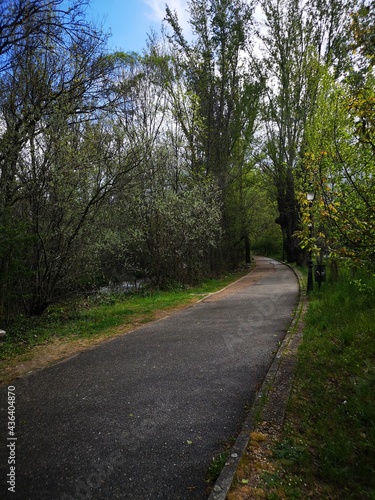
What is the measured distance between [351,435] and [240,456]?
1.11m

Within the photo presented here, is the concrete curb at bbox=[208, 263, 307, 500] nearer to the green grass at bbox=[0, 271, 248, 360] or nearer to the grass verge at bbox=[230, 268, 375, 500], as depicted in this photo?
the grass verge at bbox=[230, 268, 375, 500]

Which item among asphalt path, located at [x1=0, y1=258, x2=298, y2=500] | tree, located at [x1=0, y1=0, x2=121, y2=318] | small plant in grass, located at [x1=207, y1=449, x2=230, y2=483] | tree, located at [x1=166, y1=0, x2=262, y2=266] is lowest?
asphalt path, located at [x1=0, y1=258, x2=298, y2=500]

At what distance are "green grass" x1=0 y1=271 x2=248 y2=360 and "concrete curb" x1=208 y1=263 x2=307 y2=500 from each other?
379 cm

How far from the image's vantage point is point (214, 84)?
18.5 meters

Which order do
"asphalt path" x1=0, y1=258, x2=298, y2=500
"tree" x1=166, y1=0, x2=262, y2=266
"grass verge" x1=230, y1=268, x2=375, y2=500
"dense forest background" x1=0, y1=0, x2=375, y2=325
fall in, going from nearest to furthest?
"grass verge" x1=230, y1=268, x2=375, y2=500 < "asphalt path" x1=0, y1=258, x2=298, y2=500 < "dense forest background" x1=0, y1=0, x2=375, y2=325 < "tree" x1=166, y1=0, x2=262, y2=266

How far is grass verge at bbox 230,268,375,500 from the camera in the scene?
2.17 m

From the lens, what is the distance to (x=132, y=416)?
10.4ft

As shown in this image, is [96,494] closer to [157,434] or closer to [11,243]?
[157,434]

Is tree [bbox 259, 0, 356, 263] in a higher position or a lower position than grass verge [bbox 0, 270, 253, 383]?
higher

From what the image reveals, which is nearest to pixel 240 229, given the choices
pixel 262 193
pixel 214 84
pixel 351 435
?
pixel 262 193

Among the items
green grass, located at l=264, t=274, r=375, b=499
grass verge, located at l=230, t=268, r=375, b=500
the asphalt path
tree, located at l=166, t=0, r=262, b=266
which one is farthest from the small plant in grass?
tree, located at l=166, t=0, r=262, b=266

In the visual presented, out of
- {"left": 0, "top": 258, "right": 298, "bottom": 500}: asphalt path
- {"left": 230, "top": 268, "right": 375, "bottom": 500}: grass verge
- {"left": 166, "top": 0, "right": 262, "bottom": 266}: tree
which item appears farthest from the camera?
{"left": 166, "top": 0, "right": 262, "bottom": 266}: tree

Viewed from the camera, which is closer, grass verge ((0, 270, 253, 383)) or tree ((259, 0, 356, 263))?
grass verge ((0, 270, 253, 383))

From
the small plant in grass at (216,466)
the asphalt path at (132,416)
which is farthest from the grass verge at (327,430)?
the asphalt path at (132,416)
